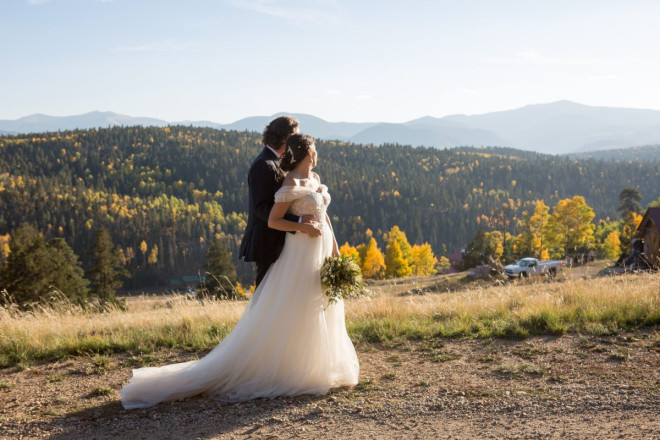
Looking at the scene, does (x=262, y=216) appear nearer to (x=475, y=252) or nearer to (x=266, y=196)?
(x=266, y=196)

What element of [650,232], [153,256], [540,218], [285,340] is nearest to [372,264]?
[540,218]

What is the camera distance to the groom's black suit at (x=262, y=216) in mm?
5305

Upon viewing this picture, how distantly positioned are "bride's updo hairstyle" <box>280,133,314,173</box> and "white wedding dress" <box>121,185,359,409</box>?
0.29m

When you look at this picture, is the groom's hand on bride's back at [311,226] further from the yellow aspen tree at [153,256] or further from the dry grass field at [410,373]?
the yellow aspen tree at [153,256]

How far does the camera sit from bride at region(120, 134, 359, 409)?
5211mm

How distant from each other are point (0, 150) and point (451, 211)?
17037cm

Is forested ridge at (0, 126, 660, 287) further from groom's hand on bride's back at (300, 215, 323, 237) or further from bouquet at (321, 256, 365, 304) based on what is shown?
groom's hand on bride's back at (300, 215, 323, 237)

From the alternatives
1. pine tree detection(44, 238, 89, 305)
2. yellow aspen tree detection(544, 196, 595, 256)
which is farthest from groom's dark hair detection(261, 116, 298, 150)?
yellow aspen tree detection(544, 196, 595, 256)

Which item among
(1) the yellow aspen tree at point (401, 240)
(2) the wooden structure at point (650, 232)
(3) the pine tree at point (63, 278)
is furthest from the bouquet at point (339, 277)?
(1) the yellow aspen tree at point (401, 240)

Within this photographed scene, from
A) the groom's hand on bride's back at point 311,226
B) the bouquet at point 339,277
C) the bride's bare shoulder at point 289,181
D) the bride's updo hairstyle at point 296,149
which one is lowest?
the bouquet at point 339,277

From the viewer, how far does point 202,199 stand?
171 metres

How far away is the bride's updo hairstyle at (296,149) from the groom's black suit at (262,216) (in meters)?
0.16

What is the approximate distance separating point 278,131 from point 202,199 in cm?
17072

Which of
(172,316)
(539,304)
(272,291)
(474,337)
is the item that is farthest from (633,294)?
(172,316)
